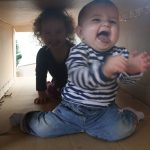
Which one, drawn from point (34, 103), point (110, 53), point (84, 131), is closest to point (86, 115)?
point (84, 131)

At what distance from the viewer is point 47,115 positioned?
0.72 meters

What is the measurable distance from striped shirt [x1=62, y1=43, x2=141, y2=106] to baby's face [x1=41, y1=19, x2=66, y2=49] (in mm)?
322

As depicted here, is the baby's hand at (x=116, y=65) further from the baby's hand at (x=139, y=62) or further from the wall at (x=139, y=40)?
the wall at (x=139, y=40)

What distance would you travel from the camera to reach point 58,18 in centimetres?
104

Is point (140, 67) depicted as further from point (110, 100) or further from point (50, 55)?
point (50, 55)

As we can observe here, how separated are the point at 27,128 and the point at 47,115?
0.17 feet

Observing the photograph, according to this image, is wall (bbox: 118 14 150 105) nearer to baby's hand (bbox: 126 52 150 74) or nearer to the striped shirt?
the striped shirt

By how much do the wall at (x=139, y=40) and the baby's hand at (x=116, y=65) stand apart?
47 cm

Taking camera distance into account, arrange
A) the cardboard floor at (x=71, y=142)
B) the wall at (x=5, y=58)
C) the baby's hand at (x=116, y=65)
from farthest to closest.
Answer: the wall at (x=5, y=58), the cardboard floor at (x=71, y=142), the baby's hand at (x=116, y=65)

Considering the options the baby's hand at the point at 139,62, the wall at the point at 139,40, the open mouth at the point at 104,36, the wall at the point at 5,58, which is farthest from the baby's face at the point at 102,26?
the wall at the point at 5,58

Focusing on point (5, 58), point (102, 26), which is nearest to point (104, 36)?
point (102, 26)

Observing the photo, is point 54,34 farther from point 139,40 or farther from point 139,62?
point 139,62

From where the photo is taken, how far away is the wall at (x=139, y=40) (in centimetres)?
97

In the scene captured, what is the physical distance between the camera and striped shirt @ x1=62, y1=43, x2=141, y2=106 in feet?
1.94
